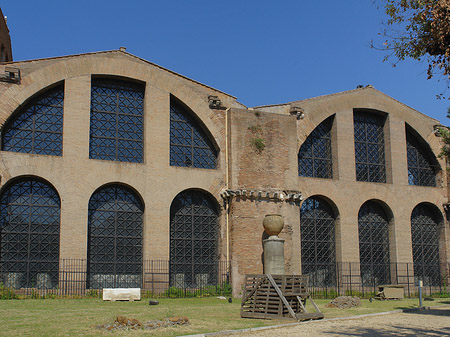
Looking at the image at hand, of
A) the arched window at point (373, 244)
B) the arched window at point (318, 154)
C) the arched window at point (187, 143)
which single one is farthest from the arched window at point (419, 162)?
the arched window at point (187, 143)

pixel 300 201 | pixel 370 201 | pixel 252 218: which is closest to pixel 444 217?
pixel 370 201

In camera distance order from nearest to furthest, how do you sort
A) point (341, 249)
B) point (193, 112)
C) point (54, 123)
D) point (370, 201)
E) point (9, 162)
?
point (9, 162) < point (54, 123) < point (193, 112) < point (341, 249) < point (370, 201)

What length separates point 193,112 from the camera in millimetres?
24484

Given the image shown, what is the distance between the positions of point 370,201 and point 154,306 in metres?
14.3

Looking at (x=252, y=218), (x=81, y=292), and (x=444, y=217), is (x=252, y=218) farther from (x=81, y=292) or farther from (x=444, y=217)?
(x=444, y=217)

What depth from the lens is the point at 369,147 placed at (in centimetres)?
2870

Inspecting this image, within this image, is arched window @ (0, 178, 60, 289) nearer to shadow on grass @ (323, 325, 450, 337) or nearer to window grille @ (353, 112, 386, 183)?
shadow on grass @ (323, 325, 450, 337)

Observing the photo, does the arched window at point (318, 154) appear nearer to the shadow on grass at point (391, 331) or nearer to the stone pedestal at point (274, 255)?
the stone pedestal at point (274, 255)

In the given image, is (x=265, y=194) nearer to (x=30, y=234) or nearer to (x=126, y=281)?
(x=126, y=281)

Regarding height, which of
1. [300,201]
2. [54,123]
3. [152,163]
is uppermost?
[54,123]

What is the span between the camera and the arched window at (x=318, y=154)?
26.8 metres

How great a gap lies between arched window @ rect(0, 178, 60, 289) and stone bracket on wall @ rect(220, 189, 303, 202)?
6859mm

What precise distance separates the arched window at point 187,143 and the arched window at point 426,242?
37.7 feet

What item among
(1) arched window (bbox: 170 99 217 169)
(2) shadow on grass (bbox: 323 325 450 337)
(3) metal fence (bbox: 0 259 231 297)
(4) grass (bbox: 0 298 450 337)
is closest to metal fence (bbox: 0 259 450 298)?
(3) metal fence (bbox: 0 259 231 297)
